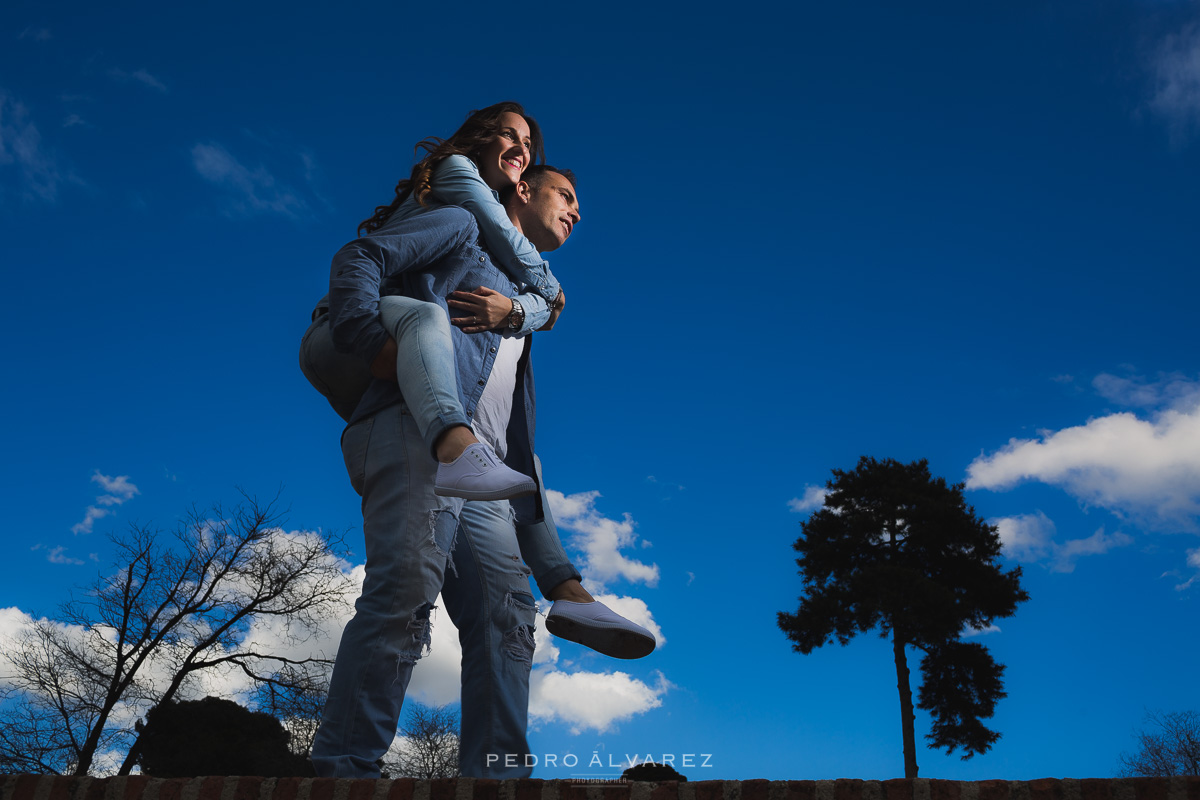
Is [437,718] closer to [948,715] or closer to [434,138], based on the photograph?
[948,715]

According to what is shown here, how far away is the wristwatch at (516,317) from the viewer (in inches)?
103

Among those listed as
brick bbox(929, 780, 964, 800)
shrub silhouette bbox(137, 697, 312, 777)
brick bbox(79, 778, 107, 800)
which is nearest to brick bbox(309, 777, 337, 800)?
brick bbox(79, 778, 107, 800)

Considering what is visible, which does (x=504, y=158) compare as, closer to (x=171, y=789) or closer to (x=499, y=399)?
(x=499, y=399)

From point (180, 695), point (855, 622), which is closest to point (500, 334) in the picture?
point (180, 695)

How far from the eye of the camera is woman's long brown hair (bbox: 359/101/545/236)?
9.36 feet

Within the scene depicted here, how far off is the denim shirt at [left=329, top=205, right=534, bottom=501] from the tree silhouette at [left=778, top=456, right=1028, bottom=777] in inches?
701

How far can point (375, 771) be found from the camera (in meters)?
1.95

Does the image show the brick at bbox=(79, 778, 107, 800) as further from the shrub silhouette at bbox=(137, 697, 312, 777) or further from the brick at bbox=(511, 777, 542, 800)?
the shrub silhouette at bbox=(137, 697, 312, 777)

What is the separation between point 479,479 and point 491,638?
0.56 m

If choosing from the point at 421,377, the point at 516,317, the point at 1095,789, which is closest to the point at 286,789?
the point at 421,377

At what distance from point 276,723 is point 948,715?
15.1 m

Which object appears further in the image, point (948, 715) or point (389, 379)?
point (948, 715)

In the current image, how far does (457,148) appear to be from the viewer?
301 centimetres

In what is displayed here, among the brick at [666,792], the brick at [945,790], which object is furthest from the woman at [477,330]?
the brick at [945,790]
